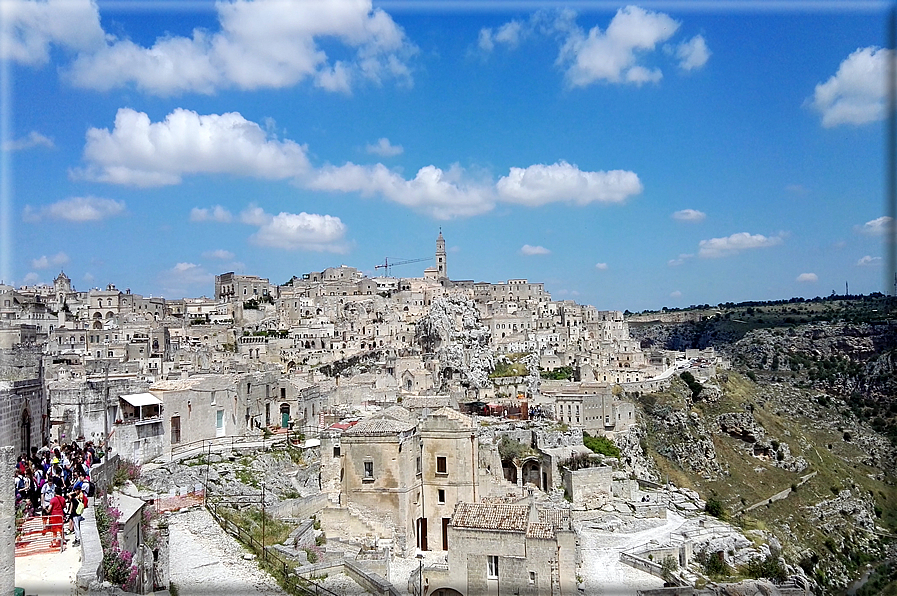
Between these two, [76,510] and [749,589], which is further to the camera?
[749,589]

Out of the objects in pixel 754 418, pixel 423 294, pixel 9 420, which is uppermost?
pixel 423 294

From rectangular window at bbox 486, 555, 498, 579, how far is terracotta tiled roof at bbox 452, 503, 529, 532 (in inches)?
20.6

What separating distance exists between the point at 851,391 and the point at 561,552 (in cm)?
4973

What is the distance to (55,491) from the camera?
8.80 m

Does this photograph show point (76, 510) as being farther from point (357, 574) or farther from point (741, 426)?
point (741, 426)

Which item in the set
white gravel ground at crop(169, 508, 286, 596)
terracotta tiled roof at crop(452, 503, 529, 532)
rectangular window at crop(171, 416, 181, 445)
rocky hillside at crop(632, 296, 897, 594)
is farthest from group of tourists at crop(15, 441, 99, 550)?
rocky hillside at crop(632, 296, 897, 594)

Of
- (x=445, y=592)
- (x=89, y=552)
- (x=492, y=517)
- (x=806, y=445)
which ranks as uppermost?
(x=89, y=552)

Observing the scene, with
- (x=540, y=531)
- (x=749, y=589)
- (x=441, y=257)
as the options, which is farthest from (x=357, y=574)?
(x=441, y=257)

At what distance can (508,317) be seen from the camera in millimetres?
59562

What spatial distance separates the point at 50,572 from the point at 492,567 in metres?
7.32

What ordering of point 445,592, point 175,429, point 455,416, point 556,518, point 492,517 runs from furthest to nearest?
point 175,429 → point 455,416 → point 556,518 → point 445,592 → point 492,517

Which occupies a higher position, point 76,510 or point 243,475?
point 76,510

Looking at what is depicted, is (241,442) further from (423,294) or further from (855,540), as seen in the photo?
(423,294)

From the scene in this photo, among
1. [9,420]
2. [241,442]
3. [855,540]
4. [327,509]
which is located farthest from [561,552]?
[855,540]
